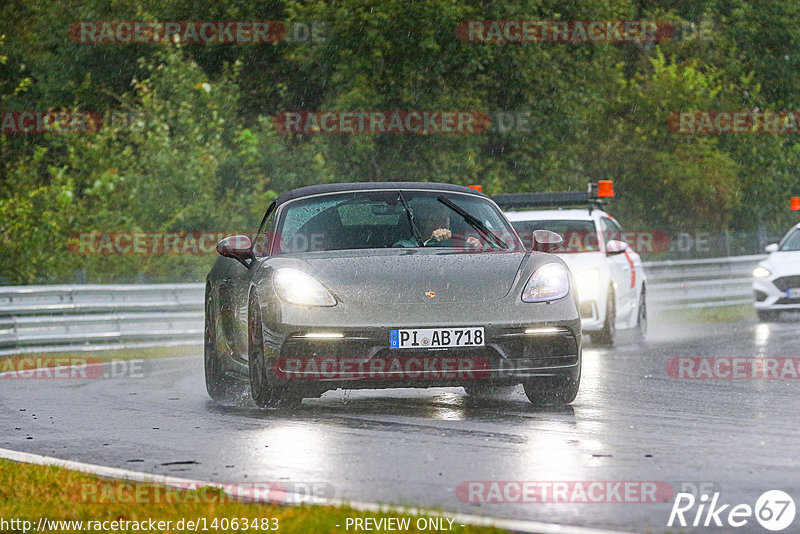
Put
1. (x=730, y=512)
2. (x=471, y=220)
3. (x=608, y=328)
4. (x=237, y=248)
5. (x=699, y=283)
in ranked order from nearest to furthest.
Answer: (x=730, y=512)
(x=237, y=248)
(x=471, y=220)
(x=608, y=328)
(x=699, y=283)

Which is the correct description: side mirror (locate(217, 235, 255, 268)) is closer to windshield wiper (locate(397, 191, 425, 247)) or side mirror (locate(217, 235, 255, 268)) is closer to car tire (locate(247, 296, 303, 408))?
car tire (locate(247, 296, 303, 408))

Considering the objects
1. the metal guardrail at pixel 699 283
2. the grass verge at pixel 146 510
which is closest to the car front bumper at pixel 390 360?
the grass verge at pixel 146 510

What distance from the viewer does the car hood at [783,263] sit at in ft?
73.6

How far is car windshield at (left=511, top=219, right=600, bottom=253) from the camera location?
704 inches

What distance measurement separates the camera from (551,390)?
1009 centimetres

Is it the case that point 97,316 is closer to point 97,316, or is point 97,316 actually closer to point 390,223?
point 97,316

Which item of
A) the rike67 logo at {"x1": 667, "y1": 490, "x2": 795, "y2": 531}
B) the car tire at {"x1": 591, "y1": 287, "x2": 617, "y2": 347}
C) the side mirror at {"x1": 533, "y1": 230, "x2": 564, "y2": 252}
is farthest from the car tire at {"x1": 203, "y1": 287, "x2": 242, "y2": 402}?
the car tire at {"x1": 591, "y1": 287, "x2": 617, "y2": 347}

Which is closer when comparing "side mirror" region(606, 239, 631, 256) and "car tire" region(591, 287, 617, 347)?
"side mirror" region(606, 239, 631, 256)

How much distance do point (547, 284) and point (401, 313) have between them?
1.03 m

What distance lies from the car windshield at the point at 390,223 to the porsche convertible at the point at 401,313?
0.5 inches

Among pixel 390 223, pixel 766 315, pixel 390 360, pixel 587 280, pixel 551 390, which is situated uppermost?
pixel 390 223

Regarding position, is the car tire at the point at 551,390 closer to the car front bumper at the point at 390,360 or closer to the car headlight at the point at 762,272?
the car front bumper at the point at 390,360

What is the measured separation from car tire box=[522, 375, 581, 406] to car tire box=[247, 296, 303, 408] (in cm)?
157

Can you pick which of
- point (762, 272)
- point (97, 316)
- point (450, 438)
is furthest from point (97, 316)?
point (450, 438)
